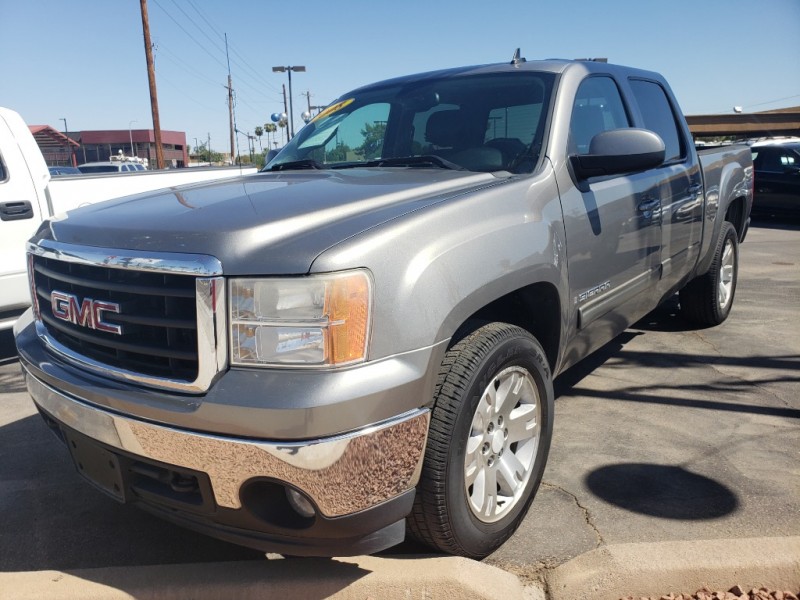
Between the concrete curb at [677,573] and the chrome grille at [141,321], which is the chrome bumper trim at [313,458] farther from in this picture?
the concrete curb at [677,573]

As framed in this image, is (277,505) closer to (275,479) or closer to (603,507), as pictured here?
(275,479)

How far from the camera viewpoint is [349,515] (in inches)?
80.3

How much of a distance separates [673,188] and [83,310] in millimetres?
3316

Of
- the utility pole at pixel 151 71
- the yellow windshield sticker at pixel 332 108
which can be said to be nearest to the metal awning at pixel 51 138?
the utility pole at pixel 151 71

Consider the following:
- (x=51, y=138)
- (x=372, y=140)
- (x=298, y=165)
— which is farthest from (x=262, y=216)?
(x=51, y=138)

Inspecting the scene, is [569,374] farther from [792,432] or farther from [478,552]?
[478,552]

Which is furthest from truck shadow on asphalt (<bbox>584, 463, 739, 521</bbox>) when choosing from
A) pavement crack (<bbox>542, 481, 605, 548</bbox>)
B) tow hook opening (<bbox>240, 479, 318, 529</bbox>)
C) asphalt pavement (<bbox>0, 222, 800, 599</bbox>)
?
tow hook opening (<bbox>240, 479, 318, 529</bbox>)

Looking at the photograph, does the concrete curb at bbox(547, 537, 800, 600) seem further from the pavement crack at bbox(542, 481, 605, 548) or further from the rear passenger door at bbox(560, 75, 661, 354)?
the rear passenger door at bbox(560, 75, 661, 354)

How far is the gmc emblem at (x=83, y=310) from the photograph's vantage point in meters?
2.27

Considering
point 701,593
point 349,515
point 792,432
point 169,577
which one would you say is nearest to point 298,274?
point 349,515

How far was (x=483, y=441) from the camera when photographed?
8.20 ft

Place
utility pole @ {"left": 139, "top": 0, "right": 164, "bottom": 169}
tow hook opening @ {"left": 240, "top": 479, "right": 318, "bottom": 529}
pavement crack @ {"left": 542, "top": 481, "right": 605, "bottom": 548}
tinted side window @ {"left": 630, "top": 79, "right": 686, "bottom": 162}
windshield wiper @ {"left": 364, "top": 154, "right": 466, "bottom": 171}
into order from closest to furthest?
tow hook opening @ {"left": 240, "top": 479, "right": 318, "bottom": 529} → pavement crack @ {"left": 542, "top": 481, "right": 605, "bottom": 548} → windshield wiper @ {"left": 364, "top": 154, "right": 466, "bottom": 171} → tinted side window @ {"left": 630, "top": 79, "right": 686, "bottom": 162} → utility pole @ {"left": 139, "top": 0, "right": 164, "bottom": 169}

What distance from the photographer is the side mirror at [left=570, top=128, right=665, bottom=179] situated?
305 centimetres

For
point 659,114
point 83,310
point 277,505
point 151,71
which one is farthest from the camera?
point 151,71
